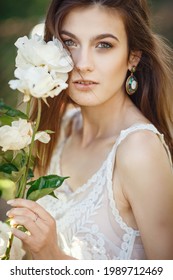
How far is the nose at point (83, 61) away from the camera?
132 cm

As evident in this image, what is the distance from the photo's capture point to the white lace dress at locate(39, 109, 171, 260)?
1430mm

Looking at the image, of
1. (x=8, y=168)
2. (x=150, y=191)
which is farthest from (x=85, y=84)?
(x=8, y=168)

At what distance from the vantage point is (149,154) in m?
1.38

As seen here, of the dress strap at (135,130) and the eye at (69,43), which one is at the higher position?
the eye at (69,43)

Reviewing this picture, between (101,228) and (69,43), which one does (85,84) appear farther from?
(101,228)

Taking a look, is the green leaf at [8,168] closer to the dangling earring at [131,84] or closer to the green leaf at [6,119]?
the green leaf at [6,119]

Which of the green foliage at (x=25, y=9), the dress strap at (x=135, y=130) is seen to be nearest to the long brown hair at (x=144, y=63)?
the dress strap at (x=135, y=130)

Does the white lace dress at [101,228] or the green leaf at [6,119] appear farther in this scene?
the white lace dress at [101,228]

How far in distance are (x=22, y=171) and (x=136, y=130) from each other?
1.62ft

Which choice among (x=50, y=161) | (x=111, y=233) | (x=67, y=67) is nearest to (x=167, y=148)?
(x=111, y=233)

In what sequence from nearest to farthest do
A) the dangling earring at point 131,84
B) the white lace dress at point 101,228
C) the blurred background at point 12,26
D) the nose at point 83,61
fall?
the nose at point 83,61 → the white lace dress at point 101,228 → the dangling earring at point 131,84 → the blurred background at point 12,26
